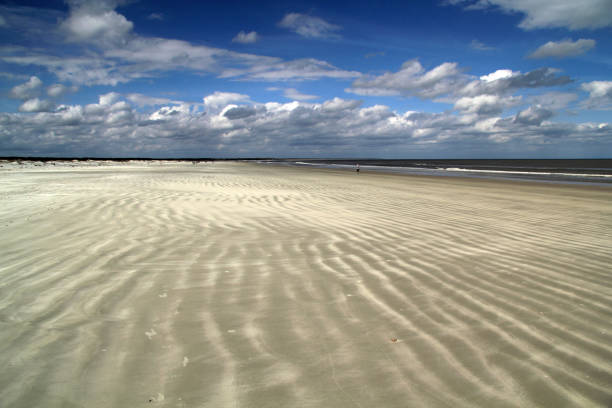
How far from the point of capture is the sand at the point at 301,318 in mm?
1979

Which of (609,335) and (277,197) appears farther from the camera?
(277,197)

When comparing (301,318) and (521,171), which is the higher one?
A: (521,171)

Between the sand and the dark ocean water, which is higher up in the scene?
the dark ocean water

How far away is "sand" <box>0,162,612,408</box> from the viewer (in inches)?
77.9

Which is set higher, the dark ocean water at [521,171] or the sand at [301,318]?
the dark ocean water at [521,171]

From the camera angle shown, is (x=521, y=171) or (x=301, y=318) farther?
(x=521, y=171)

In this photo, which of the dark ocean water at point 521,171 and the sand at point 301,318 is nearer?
the sand at point 301,318

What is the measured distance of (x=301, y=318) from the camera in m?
2.83

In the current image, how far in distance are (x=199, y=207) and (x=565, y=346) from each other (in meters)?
7.43

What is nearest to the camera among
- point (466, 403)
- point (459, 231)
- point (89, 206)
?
point (466, 403)

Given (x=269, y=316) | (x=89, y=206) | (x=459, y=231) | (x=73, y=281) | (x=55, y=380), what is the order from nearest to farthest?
(x=55, y=380) → (x=269, y=316) → (x=73, y=281) → (x=459, y=231) → (x=89, y=206)

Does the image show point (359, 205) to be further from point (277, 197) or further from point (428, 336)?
point (428, 336)

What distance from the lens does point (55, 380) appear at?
6.61ft

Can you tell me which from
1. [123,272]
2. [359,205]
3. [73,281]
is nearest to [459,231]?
[359,205]
